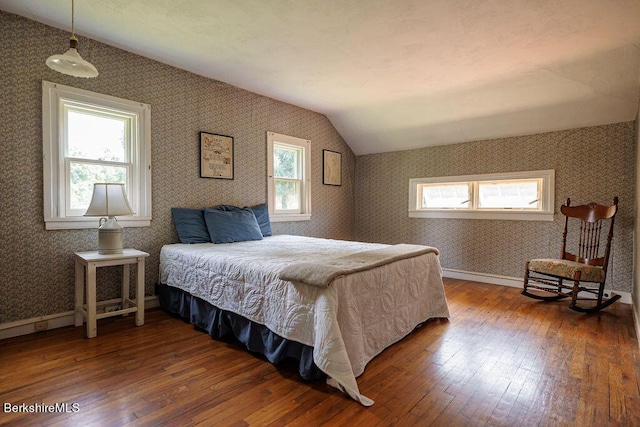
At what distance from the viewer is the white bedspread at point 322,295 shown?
1819mm

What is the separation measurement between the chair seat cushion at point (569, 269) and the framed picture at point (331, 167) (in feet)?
9.48

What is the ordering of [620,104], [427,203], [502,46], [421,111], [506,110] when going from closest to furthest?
[502,46]
[620,104]
[506,110]
[421,111]
[427,203]

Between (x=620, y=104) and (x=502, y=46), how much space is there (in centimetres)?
165

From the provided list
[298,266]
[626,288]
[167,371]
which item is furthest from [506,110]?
[167,371]

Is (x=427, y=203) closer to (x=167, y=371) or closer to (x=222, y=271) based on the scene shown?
(x=222, y=271)

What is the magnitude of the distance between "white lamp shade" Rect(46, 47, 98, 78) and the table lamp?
38.4 inches

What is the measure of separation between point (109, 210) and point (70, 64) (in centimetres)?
113

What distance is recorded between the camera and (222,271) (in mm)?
2479

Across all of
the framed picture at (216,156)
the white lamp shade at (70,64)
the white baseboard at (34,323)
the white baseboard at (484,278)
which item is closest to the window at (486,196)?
the white baseboard at (484,278)

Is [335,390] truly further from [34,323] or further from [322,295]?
[34,323]

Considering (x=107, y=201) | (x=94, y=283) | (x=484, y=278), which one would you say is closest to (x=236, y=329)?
(x=94, y=283)

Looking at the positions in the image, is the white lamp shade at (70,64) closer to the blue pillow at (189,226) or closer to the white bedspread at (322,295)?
the white bedspread at (322,295)

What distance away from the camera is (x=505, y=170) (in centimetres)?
417

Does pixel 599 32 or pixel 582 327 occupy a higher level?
pixel 599 32
